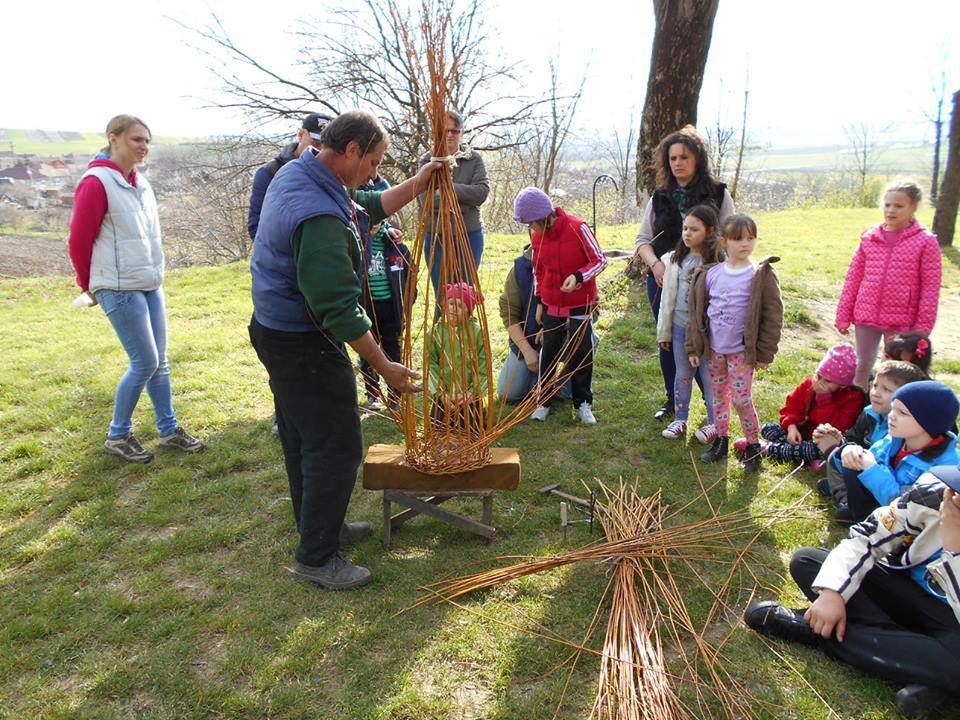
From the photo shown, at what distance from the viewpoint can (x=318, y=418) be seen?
2342 mm

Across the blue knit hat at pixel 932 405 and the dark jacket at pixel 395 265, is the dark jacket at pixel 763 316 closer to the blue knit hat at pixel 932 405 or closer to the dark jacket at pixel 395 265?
the blue knit hat at pixel 932 405

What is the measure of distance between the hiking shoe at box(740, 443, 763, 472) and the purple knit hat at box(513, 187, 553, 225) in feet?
5.77

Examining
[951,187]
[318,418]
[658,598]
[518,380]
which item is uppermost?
[951,187]

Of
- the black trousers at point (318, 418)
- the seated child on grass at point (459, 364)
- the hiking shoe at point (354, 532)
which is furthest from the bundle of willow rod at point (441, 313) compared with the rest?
the hiking shoe at point (354, 532)

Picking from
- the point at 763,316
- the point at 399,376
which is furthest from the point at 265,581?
the point at 763,316

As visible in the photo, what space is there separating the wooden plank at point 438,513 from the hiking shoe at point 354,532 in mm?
250

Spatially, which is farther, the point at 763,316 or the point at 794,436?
the point at 794,436

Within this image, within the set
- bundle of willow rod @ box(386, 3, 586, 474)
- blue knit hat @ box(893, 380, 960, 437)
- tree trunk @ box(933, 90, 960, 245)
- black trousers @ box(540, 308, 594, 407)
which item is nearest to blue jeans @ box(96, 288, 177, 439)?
bundle of willow rod @ box(386, 3, 586, 474)

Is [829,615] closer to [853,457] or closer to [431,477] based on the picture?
[853,457]

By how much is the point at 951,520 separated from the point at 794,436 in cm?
176

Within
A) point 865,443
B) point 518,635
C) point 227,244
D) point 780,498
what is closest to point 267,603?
point 518,635

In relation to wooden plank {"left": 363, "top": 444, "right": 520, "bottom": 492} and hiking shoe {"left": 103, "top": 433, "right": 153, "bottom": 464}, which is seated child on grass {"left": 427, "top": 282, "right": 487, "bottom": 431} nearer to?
wooden plank {"left": 363, "top": 444, "right": 520, "bottom": 492}

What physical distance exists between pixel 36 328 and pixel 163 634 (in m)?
5.42

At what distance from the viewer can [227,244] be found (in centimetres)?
2275
